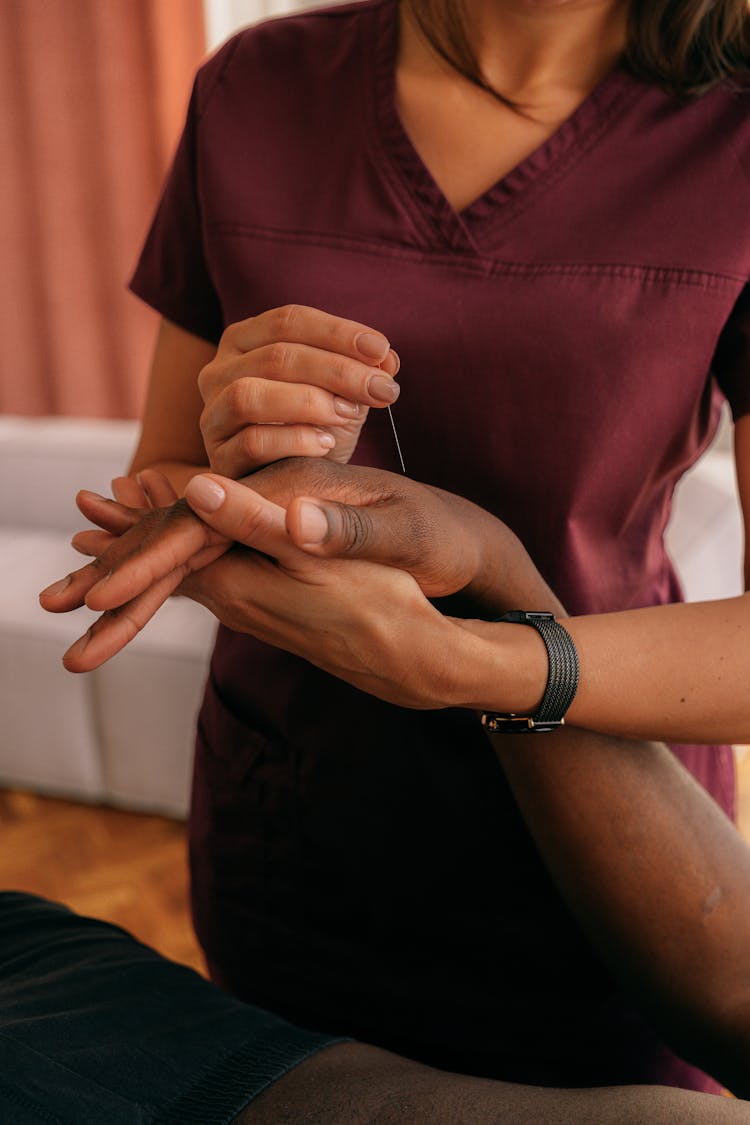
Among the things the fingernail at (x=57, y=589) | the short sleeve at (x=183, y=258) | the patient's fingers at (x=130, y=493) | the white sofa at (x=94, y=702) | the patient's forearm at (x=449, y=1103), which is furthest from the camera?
the white sofa at (x=94, y=702)

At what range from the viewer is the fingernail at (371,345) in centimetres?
62

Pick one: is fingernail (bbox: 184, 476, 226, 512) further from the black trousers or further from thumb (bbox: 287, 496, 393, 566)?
the black trousers

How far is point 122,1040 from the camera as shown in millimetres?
597

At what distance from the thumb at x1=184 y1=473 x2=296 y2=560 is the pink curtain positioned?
329 cm

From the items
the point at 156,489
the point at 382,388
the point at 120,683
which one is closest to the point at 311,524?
the point at 382,388

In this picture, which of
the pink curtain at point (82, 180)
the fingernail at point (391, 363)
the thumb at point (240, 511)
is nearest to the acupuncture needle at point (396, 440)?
the fingernail at point (391, 363)

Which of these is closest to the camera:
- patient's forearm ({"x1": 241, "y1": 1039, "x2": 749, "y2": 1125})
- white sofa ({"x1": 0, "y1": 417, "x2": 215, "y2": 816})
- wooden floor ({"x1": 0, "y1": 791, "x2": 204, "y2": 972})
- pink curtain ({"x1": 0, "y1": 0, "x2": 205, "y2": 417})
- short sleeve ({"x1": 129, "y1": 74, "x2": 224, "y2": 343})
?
patient's forearm ({"x1": 241, "y1": 1039, "x2": 749, "y2": 1125})

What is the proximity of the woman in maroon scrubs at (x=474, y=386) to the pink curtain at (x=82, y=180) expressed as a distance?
9.32 ft

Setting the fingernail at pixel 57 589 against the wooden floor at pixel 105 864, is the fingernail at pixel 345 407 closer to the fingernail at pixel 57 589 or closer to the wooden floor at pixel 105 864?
the fingernail at pixel 57 589

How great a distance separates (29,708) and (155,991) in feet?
6.12

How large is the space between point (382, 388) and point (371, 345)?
0.09 ft

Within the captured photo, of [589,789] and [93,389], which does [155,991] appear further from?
[93,389]

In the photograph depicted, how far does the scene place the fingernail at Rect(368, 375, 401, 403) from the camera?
0.62m

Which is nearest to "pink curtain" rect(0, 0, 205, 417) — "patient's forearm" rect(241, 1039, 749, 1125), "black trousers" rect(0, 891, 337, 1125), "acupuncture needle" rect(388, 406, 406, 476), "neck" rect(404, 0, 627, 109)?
"neck" rect(404, 0, 627, 109)
